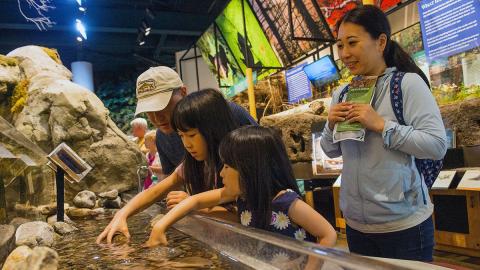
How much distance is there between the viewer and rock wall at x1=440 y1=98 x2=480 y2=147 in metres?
3.31

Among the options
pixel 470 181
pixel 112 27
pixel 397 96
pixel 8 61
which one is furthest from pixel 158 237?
pixel 112 27

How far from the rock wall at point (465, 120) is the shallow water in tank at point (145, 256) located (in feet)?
9.29

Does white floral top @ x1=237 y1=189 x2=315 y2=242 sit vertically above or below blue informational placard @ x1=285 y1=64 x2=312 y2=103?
below

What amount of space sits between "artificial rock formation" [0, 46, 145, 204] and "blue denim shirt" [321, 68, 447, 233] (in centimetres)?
448

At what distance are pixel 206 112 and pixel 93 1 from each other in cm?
957

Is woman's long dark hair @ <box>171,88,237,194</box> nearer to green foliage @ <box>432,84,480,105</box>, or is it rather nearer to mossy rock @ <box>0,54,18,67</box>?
green foliage @ <box>432,84,480,105</box>

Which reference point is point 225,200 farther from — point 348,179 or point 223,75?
point 223,75

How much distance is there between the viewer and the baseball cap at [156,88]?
1892mm

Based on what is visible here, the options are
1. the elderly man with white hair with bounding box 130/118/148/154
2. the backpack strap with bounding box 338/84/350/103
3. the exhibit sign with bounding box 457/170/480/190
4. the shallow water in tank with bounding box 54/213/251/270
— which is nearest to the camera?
the shallow water in tank with bounding box 54/213/251/270

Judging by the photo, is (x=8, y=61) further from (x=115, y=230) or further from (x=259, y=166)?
(x=259, y=166)

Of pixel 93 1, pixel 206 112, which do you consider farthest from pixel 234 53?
pixel 206 112

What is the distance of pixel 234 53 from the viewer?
380 inches

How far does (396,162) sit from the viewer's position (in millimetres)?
1354

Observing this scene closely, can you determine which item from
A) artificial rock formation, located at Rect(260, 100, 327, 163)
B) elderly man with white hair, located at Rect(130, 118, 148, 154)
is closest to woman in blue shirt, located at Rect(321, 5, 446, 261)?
artificial rock formation, located at Rect(260, 100, 327, 163)
